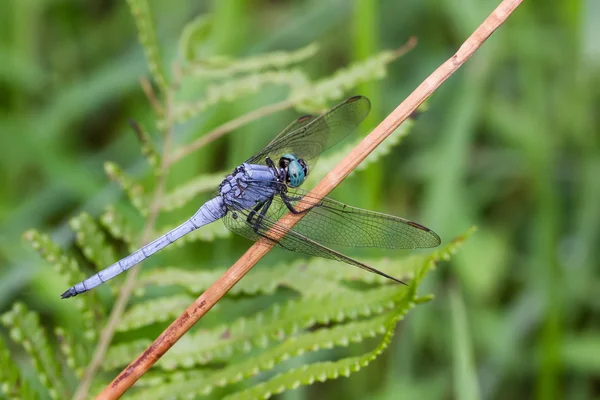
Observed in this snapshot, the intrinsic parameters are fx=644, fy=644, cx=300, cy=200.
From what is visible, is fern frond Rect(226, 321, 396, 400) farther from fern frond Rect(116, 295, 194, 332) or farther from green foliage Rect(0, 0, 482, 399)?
fern frond Rect(116, 295, 194, 332)

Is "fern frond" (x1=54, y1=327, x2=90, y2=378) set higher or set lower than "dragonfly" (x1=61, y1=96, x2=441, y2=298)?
lower

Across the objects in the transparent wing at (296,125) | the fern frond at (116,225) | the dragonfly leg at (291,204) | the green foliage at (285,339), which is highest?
the transparent wing at (296,125)

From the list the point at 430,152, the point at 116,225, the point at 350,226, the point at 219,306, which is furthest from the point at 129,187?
the point at 430,152

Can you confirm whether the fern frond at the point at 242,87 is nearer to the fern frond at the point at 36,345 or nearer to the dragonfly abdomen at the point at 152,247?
the dragonfly abdomen at the point at 152,247

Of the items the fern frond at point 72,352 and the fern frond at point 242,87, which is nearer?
the fern frond at point 72,352

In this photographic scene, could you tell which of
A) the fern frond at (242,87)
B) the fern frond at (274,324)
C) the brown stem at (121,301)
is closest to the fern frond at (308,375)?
the fern frond at (274,324)

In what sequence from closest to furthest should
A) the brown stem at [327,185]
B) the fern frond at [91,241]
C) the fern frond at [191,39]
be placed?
the brown stem at [327,185]
the fern frond at [91,241]
the fern frond at [191,39]

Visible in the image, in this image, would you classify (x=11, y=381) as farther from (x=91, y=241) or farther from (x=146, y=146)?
(x=146, y=146)

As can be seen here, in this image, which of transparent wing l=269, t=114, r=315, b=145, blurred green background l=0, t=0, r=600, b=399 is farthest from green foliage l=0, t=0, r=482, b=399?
blurred green background l=0, t=0, r=600, b=399

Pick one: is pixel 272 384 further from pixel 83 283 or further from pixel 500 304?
pixel 500 304
